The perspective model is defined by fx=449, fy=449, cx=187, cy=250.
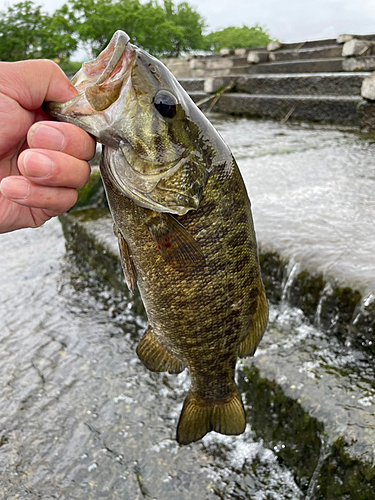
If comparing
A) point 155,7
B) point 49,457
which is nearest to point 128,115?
point 49,457

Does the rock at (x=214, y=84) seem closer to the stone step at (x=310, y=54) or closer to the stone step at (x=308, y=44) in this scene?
the stone step at (x=310, y=54)

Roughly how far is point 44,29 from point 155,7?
1372 centimetres

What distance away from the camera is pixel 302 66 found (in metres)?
13.7

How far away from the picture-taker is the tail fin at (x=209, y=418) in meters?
2.04

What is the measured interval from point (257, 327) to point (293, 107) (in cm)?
1014

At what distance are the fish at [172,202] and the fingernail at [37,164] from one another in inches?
6.4

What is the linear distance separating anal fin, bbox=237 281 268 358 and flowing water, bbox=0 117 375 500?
1.00 m

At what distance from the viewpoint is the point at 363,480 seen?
A: 2.22 metres

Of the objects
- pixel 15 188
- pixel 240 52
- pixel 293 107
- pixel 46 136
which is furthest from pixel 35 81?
pixel 240 52

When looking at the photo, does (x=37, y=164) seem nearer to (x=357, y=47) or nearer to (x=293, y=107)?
(x=293, y=107)

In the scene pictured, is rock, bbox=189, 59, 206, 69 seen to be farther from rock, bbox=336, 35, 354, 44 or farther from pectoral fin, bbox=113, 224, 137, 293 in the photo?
pectoral fin, bbox=113, 224, 137, 293

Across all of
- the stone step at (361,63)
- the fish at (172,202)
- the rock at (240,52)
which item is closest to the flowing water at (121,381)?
the fish at (172,202)

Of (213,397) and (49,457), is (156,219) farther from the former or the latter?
(49,457)

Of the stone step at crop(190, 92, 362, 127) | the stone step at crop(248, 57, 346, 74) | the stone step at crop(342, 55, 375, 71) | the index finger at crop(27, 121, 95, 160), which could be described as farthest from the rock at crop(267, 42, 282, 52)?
the index finger at crop(27, 121, 95, 160)
